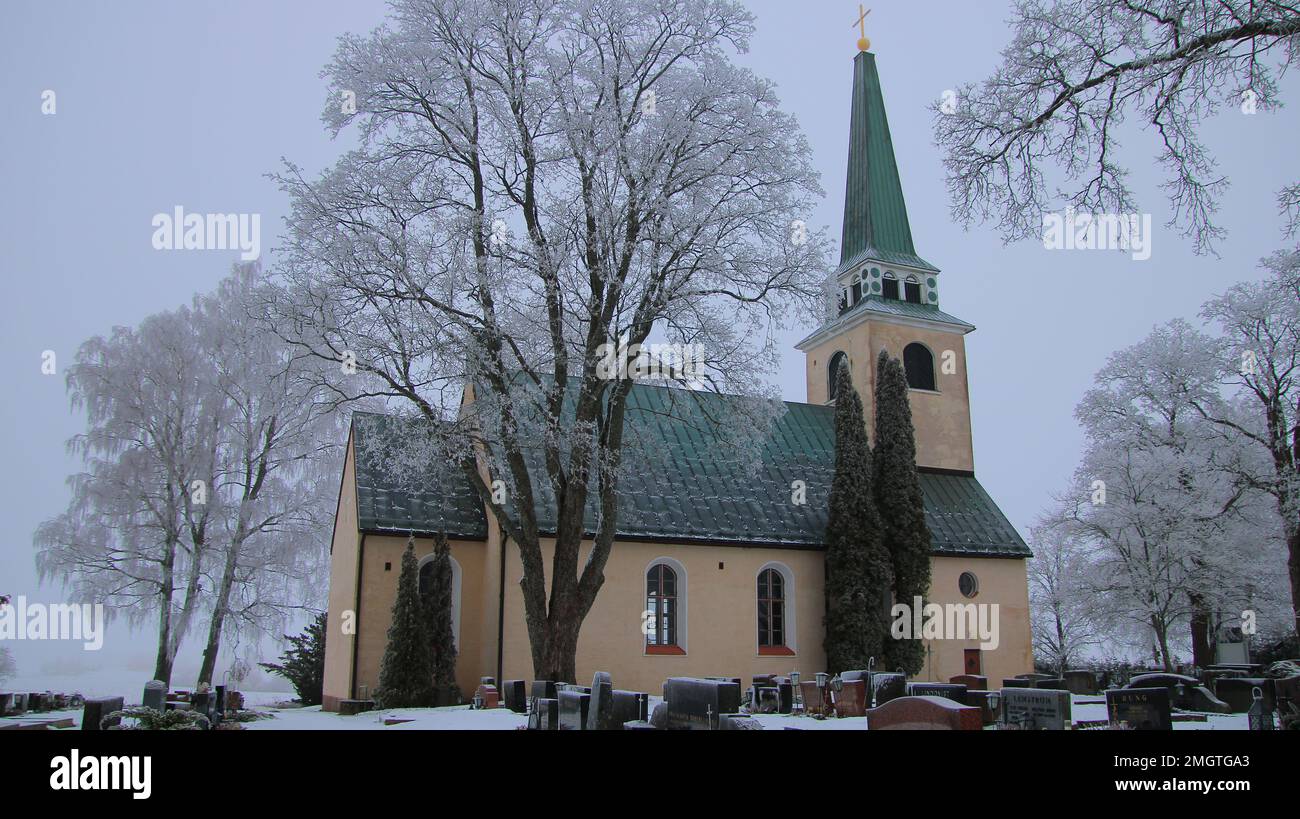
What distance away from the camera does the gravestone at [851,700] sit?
52.7 feet

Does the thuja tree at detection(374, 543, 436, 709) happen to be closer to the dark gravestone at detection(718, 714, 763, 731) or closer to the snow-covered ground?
the snow-covered ground

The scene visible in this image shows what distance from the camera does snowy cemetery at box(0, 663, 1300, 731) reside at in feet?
34.7

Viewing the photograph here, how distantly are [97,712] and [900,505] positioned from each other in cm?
1764

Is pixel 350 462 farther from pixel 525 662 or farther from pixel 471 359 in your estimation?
pixel 471 359

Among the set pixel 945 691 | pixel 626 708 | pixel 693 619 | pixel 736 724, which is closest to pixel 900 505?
pixel 693 619

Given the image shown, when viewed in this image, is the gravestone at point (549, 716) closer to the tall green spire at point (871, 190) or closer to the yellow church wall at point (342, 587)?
the yellow church wall at point (342, 587)

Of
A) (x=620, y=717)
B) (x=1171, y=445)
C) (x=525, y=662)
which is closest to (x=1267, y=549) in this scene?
(x=1171, y=445)

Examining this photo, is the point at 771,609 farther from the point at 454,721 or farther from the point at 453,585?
the point at 454,721

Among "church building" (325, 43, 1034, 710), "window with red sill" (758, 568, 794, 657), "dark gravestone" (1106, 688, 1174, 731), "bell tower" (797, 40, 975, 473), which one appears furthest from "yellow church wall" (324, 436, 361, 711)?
"bell tower" (797, 40, 975, 473)

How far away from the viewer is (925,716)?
30.8 ft

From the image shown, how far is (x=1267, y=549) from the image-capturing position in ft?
94.5

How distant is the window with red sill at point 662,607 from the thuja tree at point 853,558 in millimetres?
3801

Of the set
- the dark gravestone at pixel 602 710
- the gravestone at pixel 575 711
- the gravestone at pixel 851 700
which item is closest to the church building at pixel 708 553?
the gravestone at pixel 851 700

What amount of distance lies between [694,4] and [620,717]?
12.3 meters
